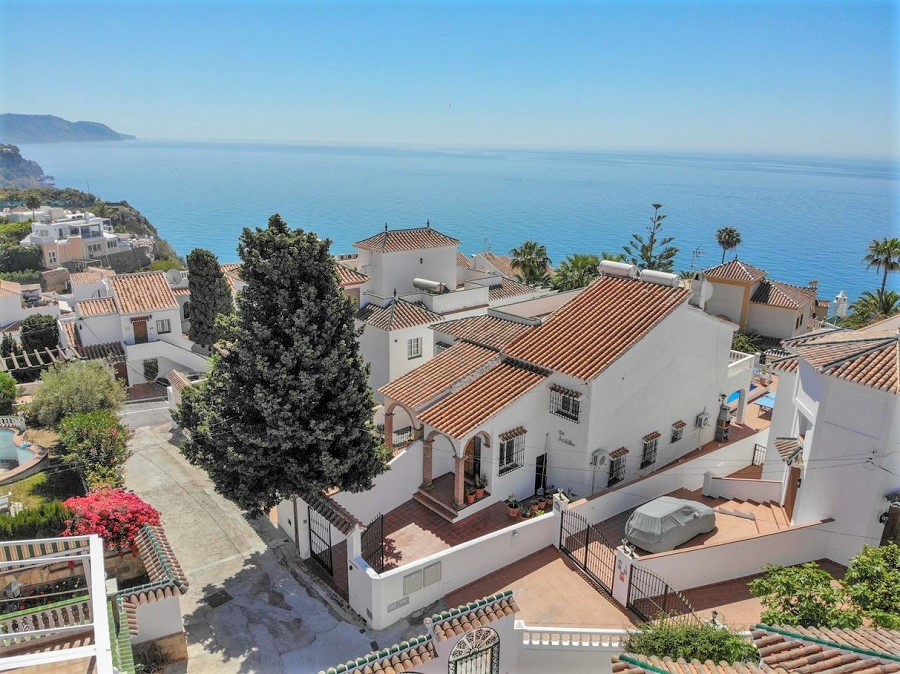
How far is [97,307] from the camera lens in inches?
1447

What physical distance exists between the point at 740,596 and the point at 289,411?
13.3 metres

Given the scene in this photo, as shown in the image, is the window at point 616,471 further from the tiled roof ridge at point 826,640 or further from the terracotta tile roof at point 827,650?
the terracotta tile roof at point 827,650

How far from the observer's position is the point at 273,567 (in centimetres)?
1770

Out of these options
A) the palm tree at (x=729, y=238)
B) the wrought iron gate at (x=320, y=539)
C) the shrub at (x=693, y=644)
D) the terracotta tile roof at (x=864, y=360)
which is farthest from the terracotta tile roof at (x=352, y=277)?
the palm tree at (x=729, y=238)

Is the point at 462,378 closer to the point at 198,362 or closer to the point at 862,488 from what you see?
the point at 862,488

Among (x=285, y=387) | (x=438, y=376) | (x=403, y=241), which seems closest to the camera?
(x=285, y=387)

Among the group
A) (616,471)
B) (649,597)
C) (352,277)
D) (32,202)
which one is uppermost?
(352,277)

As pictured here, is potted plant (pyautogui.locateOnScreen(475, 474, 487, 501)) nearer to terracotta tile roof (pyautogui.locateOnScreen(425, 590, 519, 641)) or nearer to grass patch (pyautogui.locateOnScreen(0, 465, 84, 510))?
terracotta tile roof (pyautogui.locateOnScreen(425, 590, 519, 641))

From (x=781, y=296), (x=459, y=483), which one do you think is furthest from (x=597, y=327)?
(x=781, y=296)

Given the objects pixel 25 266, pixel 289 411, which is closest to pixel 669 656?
pixel 289 411

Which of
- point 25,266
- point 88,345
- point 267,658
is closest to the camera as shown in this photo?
point 267,658

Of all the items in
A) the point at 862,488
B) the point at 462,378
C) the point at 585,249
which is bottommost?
the point at 585,249

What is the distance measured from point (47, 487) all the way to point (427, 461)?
45.9 ft

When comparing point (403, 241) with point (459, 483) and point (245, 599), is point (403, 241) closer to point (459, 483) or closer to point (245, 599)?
point (459, 483)
